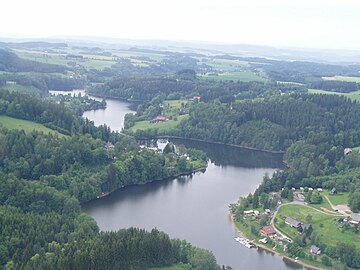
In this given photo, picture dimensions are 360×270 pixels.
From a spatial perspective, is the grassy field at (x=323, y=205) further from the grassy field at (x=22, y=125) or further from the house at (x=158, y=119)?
the house at (x=158, y=119)

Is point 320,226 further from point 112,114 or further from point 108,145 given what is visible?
point 112,114

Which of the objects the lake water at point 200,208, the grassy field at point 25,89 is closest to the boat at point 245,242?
→ the lake water at point 200,208

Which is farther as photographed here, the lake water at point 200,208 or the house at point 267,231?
the house at point 267,231

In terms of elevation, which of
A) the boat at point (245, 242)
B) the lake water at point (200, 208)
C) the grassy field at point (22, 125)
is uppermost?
the grassy field at point (22, 125)

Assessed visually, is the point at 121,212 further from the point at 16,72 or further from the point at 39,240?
the point at 16,72

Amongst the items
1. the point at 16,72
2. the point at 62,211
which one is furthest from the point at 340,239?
the point at 16,72

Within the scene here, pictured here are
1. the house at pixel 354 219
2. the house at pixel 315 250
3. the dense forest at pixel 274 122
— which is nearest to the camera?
the house at pixel 315 250
